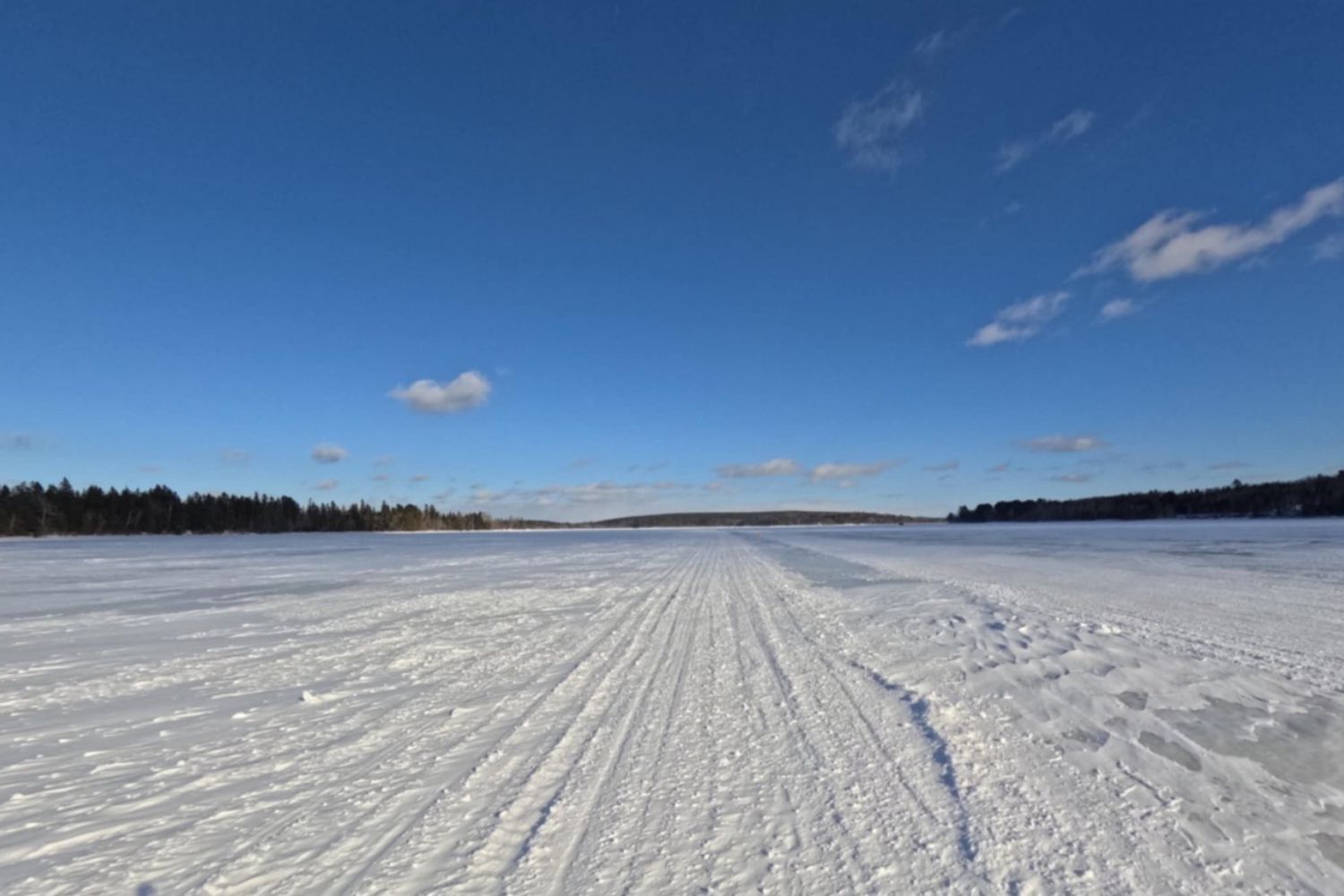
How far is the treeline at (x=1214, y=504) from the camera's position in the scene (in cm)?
9019

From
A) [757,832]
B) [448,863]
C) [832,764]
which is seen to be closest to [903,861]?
[757,832]

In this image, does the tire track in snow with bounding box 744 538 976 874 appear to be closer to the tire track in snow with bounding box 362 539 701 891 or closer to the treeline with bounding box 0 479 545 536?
the tire track in snow with bounding box 362 539 701 891

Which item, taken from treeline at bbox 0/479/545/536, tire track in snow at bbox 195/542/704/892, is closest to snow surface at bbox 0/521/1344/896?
tire track in snow at bbox 195/542/704/892

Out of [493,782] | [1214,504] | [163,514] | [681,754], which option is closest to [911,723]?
[681,754]

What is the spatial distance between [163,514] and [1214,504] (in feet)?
562

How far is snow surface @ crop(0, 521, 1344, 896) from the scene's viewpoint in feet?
9.37

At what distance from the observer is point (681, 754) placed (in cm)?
418

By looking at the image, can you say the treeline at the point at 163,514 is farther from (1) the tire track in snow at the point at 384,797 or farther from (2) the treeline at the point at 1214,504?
(2) the treeline at the point at 1214,504

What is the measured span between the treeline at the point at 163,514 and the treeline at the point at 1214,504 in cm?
14491

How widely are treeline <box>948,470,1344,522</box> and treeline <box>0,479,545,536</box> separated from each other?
14491 centimetres

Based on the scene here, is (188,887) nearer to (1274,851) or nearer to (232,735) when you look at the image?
(232,735)

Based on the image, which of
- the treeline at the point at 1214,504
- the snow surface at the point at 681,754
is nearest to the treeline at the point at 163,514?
the snow surface at the point at 681,754

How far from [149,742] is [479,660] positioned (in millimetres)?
2953

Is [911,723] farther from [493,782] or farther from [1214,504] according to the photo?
[1214,504]
